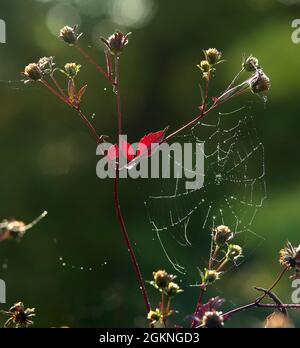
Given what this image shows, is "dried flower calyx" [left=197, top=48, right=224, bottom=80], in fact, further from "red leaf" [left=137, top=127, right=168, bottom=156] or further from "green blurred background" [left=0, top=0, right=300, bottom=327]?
"green blurred background" [left=0, top=0, right=300, bottom=327]

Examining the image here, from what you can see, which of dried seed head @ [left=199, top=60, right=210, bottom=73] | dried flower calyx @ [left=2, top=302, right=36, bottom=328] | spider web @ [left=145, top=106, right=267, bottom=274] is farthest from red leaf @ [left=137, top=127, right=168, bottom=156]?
spider web @ [left=145, top=106, right=267, bottom=274]

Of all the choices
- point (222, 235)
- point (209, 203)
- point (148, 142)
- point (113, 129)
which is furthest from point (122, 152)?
point (113, 129)

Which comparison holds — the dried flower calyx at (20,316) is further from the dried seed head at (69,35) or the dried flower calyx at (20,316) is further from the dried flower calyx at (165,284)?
the dried seed head at (69,35)

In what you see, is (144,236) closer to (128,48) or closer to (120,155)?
(128,48)

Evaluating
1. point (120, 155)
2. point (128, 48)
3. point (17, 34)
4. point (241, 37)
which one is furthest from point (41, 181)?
point (120, 155)

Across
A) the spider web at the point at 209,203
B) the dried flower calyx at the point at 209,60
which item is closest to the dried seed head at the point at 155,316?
the dried flower calyx at the point at 209,60

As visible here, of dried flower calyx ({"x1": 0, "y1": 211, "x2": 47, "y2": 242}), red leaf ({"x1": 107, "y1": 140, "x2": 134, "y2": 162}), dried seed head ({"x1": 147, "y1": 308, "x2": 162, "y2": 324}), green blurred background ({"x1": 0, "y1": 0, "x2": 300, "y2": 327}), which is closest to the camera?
dried flower calyx ({"x1": 0, "y1": 211, "x2": 47, "y2": 242})
